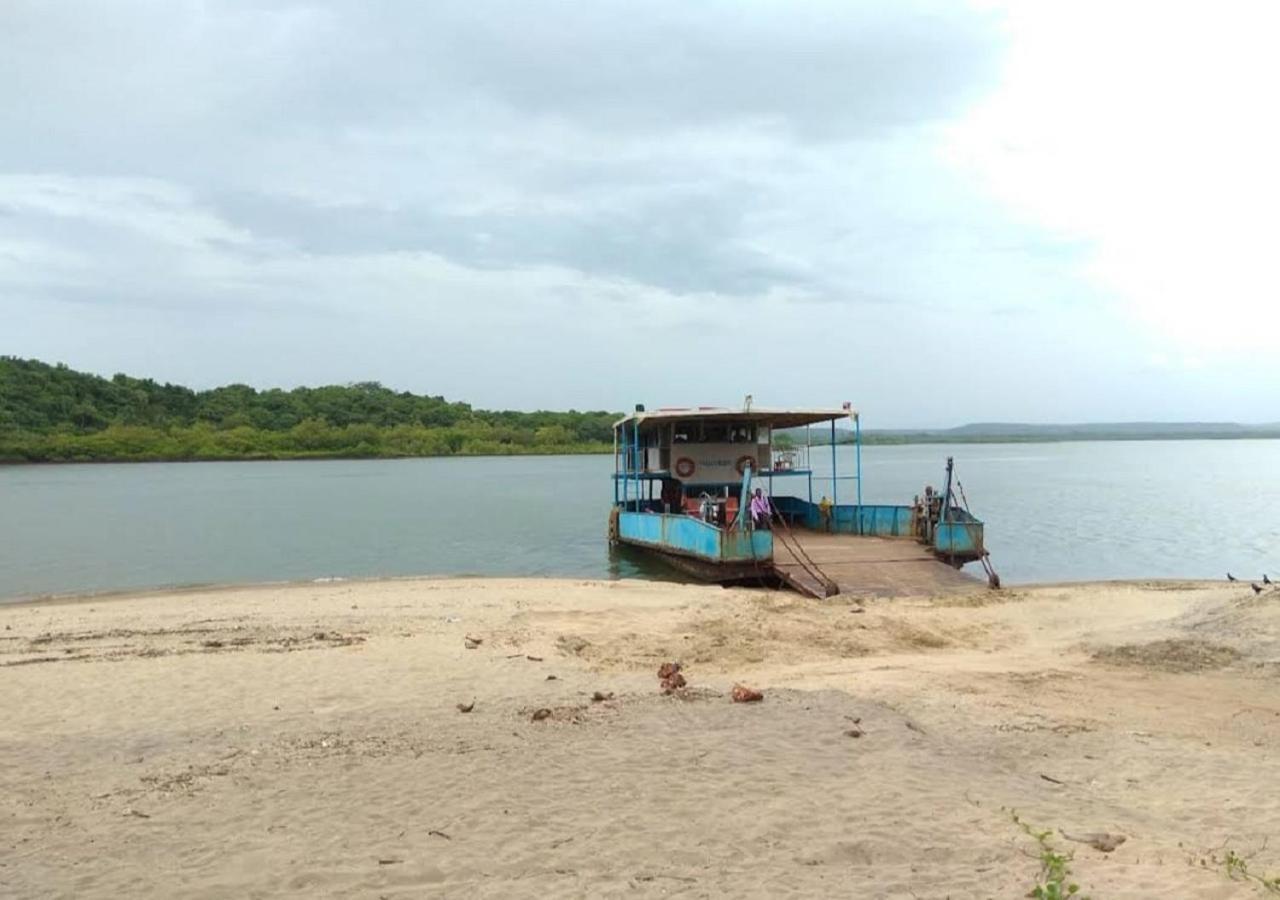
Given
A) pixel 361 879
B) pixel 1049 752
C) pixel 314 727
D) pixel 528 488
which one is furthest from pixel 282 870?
pixel 528 488

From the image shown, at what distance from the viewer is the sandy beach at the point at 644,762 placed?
4.66 m

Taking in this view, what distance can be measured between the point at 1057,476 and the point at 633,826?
79.0 metres

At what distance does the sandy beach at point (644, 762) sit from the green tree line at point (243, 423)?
103342 mm

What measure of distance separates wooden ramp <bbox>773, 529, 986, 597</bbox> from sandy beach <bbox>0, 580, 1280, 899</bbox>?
11.6 feet

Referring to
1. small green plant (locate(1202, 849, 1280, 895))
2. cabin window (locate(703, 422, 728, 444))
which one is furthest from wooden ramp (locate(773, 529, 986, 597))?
small green plant (locate(1202, 849, 1280, 895))

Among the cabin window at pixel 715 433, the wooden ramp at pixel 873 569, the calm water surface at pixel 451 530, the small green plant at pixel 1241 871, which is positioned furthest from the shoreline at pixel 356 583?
the small green plant at pixel 1241 871

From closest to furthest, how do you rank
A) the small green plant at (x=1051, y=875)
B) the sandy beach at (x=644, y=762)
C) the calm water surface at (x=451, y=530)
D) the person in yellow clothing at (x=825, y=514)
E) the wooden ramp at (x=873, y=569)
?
the small green plant at (x=1051, y=875) < the sandy beach at (x=644, y=762) < the wooden ramp at (x=873, y=569) < the person in yellow clothing at (x=825, y=514) < the calm water surface at (x=451, y=530)

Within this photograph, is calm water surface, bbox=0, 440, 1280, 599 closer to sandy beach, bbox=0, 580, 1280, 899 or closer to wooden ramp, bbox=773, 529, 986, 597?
wooden ramp, bbox=773, 529, 986, 597

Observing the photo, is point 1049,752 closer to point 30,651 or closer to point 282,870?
point 282,870

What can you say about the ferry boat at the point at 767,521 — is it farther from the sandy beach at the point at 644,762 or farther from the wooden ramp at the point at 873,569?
the sandy beach at the point at 644,762

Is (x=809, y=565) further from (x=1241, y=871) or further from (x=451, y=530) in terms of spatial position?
(x=451, y=530)

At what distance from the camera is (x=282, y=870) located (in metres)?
4.70

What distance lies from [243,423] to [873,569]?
112m

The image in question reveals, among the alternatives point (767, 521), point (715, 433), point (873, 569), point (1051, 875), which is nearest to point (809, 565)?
point (873, 569)
